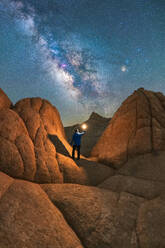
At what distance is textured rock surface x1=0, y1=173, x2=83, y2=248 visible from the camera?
110 inches

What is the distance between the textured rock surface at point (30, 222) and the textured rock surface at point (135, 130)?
5837mm

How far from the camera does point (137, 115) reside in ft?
31.7

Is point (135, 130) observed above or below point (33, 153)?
above

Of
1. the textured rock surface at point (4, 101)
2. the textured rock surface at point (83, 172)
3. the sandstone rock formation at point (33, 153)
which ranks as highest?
the textured rock surface at point (4, 101)

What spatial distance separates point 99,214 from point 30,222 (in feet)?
7.07

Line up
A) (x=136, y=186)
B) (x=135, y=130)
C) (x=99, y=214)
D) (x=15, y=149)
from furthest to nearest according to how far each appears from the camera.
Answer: (x=135, y=130)
(x=136, y=186)
(x=15, y=149)
(x=99, y=214)

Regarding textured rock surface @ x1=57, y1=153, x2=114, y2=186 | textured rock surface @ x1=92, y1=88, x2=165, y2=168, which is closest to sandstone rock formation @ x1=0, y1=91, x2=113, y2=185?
textured rock surface @ x1=57, y1=153, x2=114, y2=186

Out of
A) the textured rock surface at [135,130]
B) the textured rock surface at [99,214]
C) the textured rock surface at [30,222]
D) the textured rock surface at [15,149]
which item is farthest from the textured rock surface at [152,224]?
the textured rock surface at [15,149]

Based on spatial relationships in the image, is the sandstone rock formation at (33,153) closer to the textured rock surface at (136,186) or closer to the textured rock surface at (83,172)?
the textured rock surface at (83,172)

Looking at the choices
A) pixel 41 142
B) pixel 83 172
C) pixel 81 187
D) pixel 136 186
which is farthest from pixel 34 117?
pixel 136 186

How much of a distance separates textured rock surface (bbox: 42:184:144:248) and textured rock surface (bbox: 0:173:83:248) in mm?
312

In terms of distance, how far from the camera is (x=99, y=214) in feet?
13.4

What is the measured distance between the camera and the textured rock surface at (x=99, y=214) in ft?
11.3

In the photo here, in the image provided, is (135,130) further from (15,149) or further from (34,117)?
(15,149)
